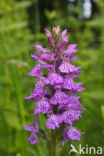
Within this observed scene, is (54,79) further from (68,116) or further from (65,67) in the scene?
(68,116)

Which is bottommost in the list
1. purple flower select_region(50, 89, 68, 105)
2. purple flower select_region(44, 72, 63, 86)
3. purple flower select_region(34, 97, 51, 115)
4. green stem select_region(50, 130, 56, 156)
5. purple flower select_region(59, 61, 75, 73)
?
green stem select_region(50, 130, 56, 156)

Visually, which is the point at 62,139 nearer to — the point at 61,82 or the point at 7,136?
the point at 61,82

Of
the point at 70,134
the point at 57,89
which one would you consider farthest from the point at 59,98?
the point at 70,134

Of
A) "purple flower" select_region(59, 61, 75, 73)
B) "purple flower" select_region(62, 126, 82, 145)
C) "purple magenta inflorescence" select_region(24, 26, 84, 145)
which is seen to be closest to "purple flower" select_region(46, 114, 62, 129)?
"purple magenta inflorescence" select_region(24, 26, 84, 145)

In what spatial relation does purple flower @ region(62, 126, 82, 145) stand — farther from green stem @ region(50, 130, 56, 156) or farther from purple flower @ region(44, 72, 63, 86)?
purple flower @ region(44, 72, 63, 86)

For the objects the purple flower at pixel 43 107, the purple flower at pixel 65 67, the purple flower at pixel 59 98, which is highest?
the purple flower at pixel 65 67

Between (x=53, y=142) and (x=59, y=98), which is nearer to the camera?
(x=59, y=98)

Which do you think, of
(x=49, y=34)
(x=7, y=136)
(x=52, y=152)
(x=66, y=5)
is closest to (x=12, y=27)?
(x=7, y=136)

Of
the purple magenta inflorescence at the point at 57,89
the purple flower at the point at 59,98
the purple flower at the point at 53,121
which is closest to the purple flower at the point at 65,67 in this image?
the purple magenta inflorescence at the point at 57,89

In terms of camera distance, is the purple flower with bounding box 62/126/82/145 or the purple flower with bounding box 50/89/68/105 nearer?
the purple flower with bounding box 50/89/68/105

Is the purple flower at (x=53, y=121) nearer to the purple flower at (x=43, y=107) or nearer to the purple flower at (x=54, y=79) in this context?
the purple flower at (x=43, y=107)
